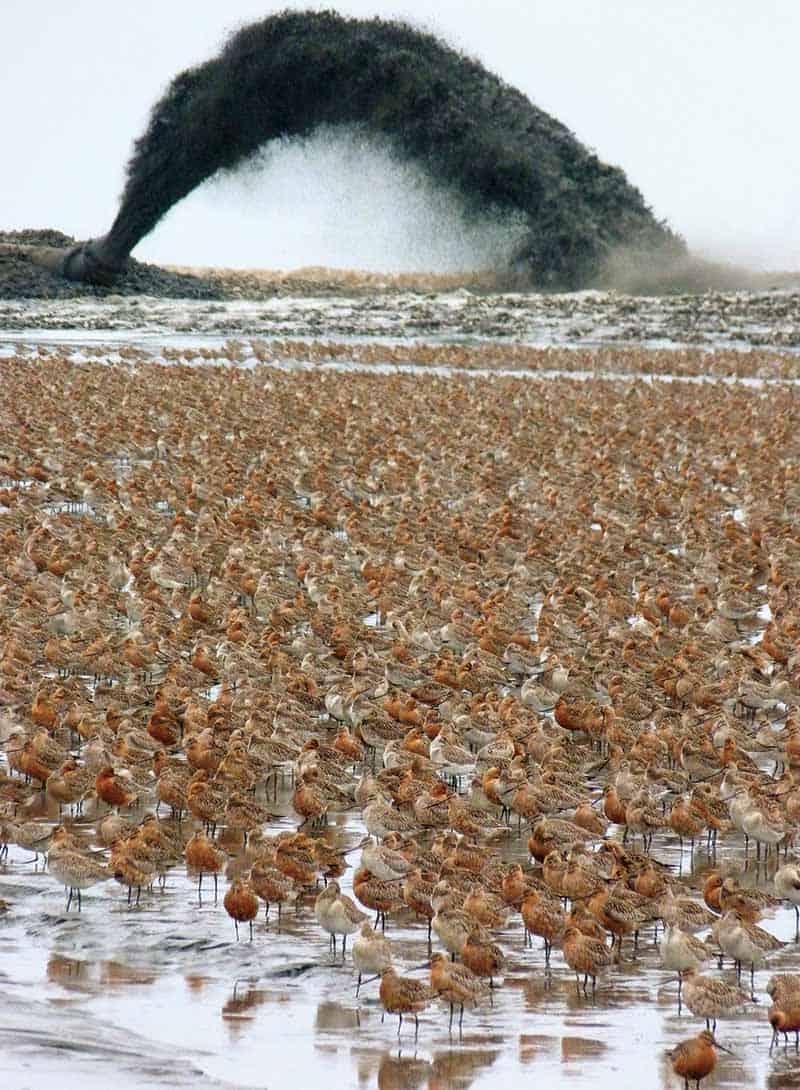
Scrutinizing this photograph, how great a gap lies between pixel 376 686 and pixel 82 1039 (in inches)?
235

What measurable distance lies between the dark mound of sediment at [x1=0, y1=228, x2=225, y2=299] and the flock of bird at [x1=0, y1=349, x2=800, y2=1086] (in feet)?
101

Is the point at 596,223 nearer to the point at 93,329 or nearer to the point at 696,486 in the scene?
the point at 93,329

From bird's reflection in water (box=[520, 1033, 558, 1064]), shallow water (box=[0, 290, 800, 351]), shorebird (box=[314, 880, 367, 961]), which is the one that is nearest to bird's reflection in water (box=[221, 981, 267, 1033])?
shorebird (box=[314, 880, 367, 961])

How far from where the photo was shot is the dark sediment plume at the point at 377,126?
181ft

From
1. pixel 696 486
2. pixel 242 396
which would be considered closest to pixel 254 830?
pixel 696 486

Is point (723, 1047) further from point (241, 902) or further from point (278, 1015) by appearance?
point (241, 902)

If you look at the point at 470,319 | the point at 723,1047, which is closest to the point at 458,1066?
the point at 723,1047

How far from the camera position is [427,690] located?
13.6m

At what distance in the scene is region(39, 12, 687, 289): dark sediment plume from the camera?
5525cm

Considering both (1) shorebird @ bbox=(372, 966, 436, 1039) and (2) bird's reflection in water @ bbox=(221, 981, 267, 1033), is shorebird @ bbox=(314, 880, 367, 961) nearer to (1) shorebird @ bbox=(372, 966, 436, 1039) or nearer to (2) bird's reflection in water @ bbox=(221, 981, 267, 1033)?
(2) bird's reflection in water @ bbox=(221, 981, 267, 1033)

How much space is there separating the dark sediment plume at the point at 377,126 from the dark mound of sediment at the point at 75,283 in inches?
35.5

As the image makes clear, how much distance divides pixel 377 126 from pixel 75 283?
1040 cm

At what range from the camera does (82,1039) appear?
7844 millimetres

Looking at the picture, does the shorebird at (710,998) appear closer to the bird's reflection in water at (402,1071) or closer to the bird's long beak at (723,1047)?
the bird's long beak at (723,1047)
